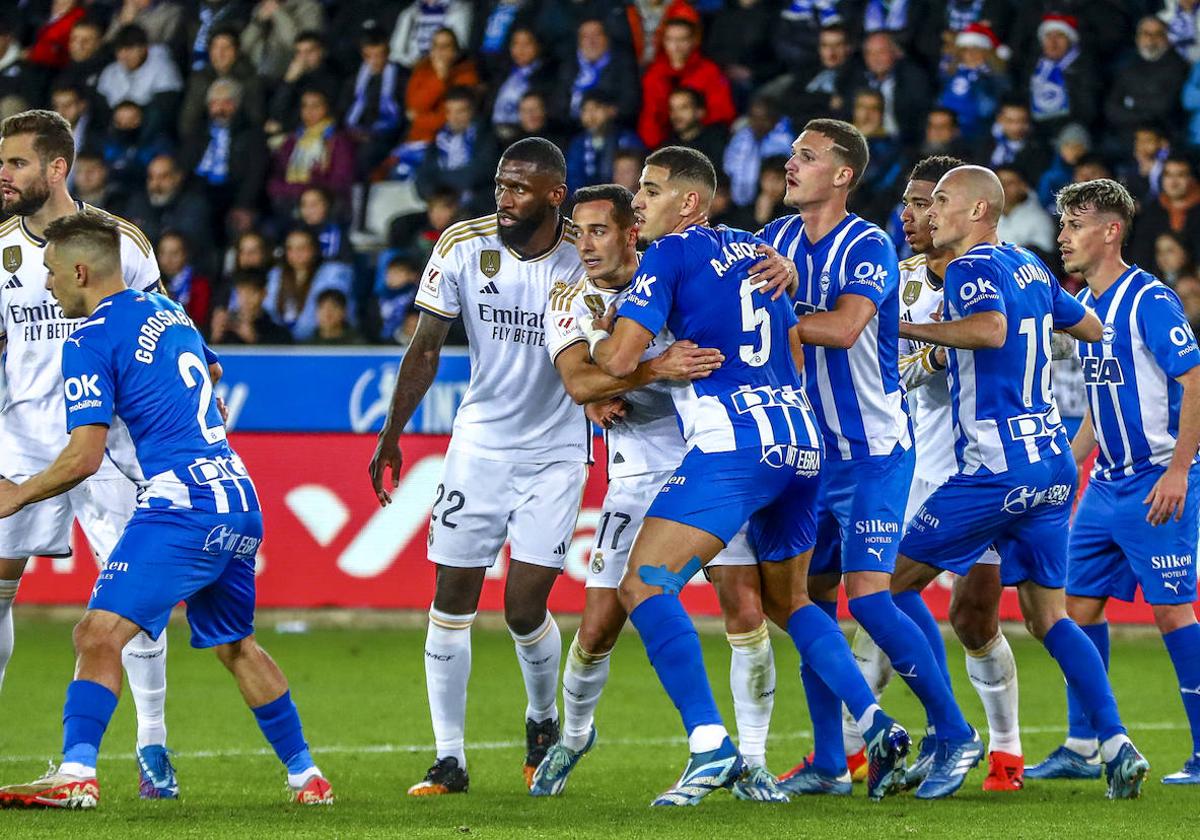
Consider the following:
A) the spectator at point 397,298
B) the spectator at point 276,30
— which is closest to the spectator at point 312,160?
the spectator at point 276,30

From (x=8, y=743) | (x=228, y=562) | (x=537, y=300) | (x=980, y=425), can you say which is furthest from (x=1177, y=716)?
(x=8, y=743)

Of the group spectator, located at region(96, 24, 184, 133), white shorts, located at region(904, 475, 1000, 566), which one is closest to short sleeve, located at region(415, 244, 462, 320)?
white shorts, located at region(904, 475, 1000, 566)

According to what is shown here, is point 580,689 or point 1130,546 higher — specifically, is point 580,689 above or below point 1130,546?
below

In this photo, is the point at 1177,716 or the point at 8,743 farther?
the point at 1177,716

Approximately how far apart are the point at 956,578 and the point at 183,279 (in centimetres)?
950

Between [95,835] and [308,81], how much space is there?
12086 mm

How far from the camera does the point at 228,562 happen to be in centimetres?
651

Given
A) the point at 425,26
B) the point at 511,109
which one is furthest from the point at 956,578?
the point at 425,26

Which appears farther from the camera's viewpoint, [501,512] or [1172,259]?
[1172,259]

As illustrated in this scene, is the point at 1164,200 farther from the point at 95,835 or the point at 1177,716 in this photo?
the point at 95,835

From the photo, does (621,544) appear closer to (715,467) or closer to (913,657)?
(715,467)

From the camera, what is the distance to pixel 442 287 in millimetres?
7418

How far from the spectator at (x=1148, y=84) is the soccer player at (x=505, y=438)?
28.1 ft

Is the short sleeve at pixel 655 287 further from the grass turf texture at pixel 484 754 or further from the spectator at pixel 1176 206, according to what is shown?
the spectator at pixel 1176 206
